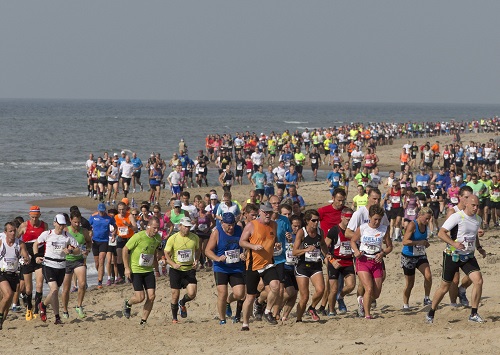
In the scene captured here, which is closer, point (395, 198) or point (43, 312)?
point (43, 312)

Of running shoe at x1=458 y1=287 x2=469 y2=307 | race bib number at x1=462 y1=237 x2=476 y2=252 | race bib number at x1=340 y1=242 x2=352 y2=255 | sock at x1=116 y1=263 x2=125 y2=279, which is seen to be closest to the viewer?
race bib number at x1=462 y1=237 x2=476 y2=252

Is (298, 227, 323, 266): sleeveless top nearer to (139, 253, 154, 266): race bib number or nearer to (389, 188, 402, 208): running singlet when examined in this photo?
(139, 253, 154, 266): race bib number

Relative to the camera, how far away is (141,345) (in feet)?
36.7

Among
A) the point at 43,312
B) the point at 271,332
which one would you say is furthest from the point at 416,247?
the point at 43,312

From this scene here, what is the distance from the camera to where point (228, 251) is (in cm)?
1129

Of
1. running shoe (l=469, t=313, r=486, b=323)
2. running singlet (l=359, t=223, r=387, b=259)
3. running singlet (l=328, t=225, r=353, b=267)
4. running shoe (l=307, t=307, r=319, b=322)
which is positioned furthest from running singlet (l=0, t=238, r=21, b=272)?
running shoe (l=469, t=313, r=486, b=323)

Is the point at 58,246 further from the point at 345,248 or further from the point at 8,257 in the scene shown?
the point at 345,248

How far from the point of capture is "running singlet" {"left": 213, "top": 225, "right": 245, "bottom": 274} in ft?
37.1

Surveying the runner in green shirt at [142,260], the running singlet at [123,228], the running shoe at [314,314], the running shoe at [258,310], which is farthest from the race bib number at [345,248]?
the running singlet at [123,228]

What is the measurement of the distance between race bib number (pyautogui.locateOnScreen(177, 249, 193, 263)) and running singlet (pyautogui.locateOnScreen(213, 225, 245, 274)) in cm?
74

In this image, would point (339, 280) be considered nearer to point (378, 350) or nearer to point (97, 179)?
point (378, 350)

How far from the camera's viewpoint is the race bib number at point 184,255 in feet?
39.3

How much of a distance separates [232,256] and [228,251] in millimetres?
83

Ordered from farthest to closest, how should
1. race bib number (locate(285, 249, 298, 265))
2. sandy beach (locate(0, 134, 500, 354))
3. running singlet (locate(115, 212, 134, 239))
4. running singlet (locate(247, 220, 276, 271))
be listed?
running singlet (locate(115, 212, 134, 239)) < race bib number (locate(285, 249, 298, 265)) < running singlet (locate(247, 220, 276, 271)) < sandy beach (locate(0, 134, 500, 354))
